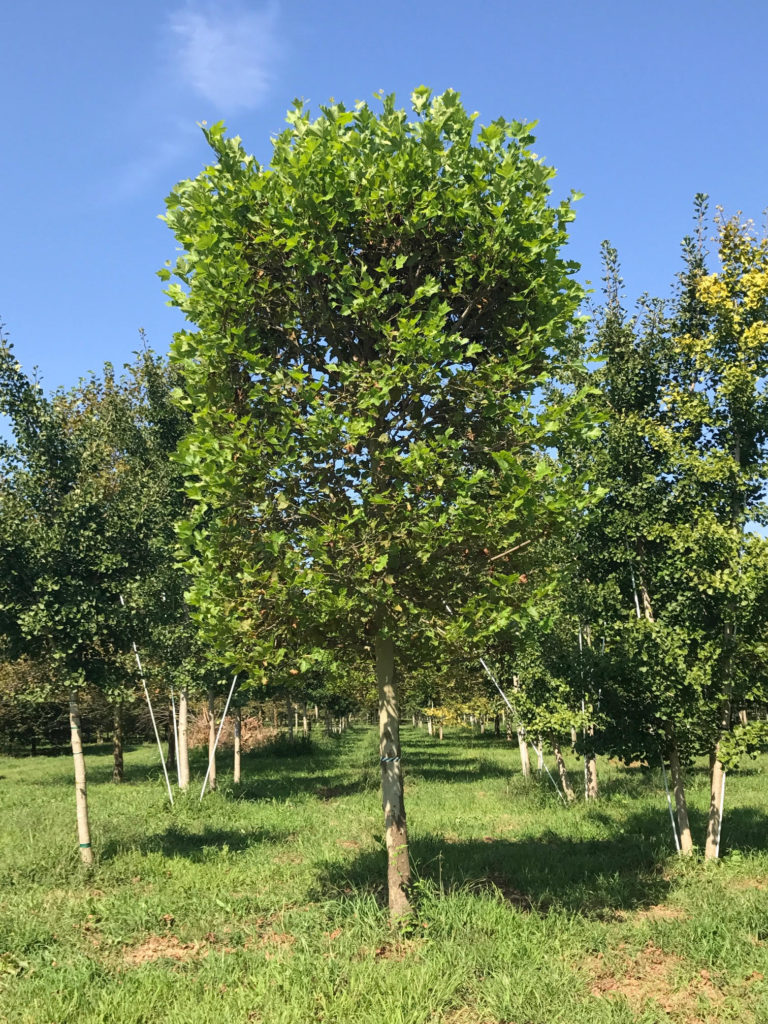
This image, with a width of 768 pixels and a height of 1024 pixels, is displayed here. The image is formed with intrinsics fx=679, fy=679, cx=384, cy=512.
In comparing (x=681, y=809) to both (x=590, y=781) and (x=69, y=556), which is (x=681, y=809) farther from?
(x=69, y=556)

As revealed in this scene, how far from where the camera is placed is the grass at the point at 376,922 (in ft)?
20.9

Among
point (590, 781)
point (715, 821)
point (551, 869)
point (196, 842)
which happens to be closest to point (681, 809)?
point (715, 821)

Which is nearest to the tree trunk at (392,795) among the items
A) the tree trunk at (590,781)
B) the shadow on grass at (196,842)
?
the shadow on grass at (196,842)

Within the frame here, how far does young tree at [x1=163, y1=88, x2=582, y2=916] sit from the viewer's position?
727cm

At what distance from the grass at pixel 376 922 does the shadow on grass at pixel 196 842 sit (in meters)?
0.07

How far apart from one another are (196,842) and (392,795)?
762 cm

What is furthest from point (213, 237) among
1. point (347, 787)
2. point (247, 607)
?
point (347, 787)

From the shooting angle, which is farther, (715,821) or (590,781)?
(590,781)

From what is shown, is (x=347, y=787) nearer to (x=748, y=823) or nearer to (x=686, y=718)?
(x=748, y=823)

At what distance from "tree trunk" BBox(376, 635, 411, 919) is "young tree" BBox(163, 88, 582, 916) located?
0.03 meters

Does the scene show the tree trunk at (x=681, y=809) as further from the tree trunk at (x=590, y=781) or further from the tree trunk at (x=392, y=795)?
the tree trunk at (x=590, y=781)

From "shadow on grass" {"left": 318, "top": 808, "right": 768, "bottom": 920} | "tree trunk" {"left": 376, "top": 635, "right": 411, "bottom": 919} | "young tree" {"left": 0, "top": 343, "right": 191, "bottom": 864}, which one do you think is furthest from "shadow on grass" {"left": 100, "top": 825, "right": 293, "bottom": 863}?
"tree trunk" {"left": 376, "top": 635, "right": 411, "bottom": 919}

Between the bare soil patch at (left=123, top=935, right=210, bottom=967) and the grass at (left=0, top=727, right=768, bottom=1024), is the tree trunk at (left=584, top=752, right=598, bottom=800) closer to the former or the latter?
the grass at (left=0, top=727, right=768, bottom=1024)

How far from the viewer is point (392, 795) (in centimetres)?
808
